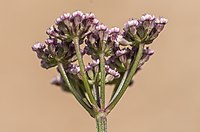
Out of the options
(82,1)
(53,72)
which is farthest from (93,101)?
(82,1)

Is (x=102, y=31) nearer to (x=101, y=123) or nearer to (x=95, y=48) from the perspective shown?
(x=95, y=48)

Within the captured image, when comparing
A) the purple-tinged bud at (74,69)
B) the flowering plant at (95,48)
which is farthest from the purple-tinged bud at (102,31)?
the purple-tinged bud at (74,69)

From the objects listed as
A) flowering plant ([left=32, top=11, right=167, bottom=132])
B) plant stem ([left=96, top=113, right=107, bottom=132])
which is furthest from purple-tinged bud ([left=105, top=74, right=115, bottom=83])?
plant stem ([left=96, top=113, right=107, bottom=132])

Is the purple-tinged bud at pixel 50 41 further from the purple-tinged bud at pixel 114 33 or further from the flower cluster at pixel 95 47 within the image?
the purple-tinged bud at pixel 114 33

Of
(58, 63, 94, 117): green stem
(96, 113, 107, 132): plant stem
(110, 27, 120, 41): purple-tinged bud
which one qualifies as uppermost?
(110, 27, 120, 41): purple-tinged bud

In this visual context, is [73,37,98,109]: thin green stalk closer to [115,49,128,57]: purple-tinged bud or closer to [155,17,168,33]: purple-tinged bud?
[115,49,128,57]: purple-tinged bud

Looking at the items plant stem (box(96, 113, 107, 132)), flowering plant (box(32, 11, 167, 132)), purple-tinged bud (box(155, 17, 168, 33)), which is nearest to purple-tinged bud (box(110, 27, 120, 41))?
flowering plant (box(32, 11, 167, 132))

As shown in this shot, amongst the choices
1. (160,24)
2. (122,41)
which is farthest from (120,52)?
(160,24)

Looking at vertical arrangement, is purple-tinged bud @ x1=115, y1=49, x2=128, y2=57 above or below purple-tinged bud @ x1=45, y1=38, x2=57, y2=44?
below
